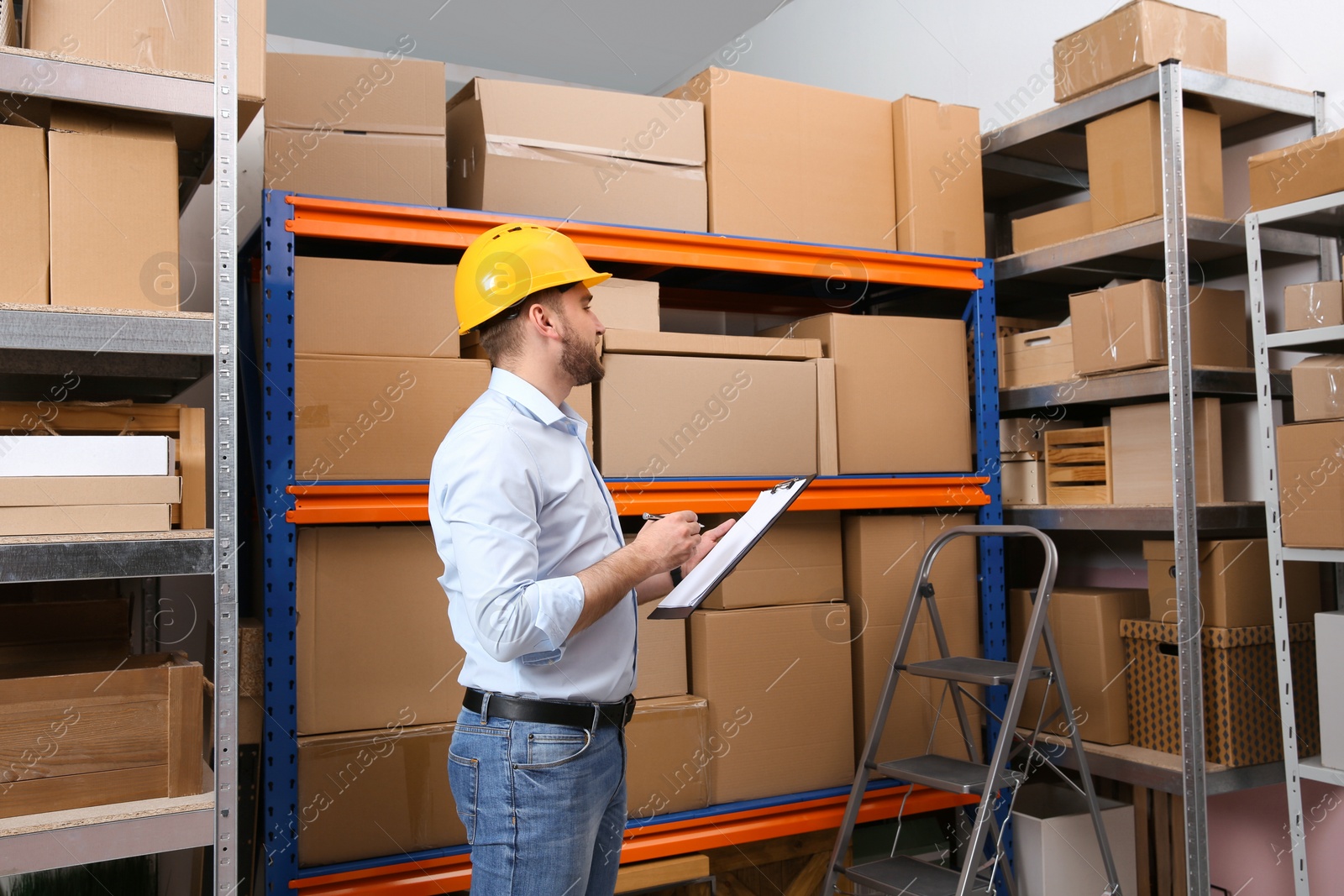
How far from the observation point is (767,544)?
277cm

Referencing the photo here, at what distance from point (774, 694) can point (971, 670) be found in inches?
20.5

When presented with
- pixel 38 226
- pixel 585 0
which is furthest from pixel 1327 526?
pixel 585 0

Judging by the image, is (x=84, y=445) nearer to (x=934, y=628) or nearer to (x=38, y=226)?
(x=38, y=226)

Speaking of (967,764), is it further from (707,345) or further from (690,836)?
(707,345)

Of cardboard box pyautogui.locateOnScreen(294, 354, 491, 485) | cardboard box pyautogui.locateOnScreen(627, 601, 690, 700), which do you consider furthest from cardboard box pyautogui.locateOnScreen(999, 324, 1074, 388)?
cardboard box pyautogui.locateOnScreen(294, 354, 491, 485)

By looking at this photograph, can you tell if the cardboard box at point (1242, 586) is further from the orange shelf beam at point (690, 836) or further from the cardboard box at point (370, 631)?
the cardboard box at point (370, 631)

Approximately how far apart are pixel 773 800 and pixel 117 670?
166cm

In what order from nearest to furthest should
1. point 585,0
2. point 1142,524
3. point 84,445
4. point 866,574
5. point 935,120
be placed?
point 84,445
point 1142,524
point 866,574
point 935,120
point 585,0

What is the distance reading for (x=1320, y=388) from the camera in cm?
235

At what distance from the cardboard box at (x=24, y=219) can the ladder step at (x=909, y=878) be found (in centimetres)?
228

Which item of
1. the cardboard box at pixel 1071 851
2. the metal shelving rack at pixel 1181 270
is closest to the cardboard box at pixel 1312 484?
the metal shelving rack at pixel 1181 270

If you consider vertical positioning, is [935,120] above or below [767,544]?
above

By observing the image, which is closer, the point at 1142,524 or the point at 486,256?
→ the point at 486,256

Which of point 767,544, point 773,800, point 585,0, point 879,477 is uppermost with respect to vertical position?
point 585,0
